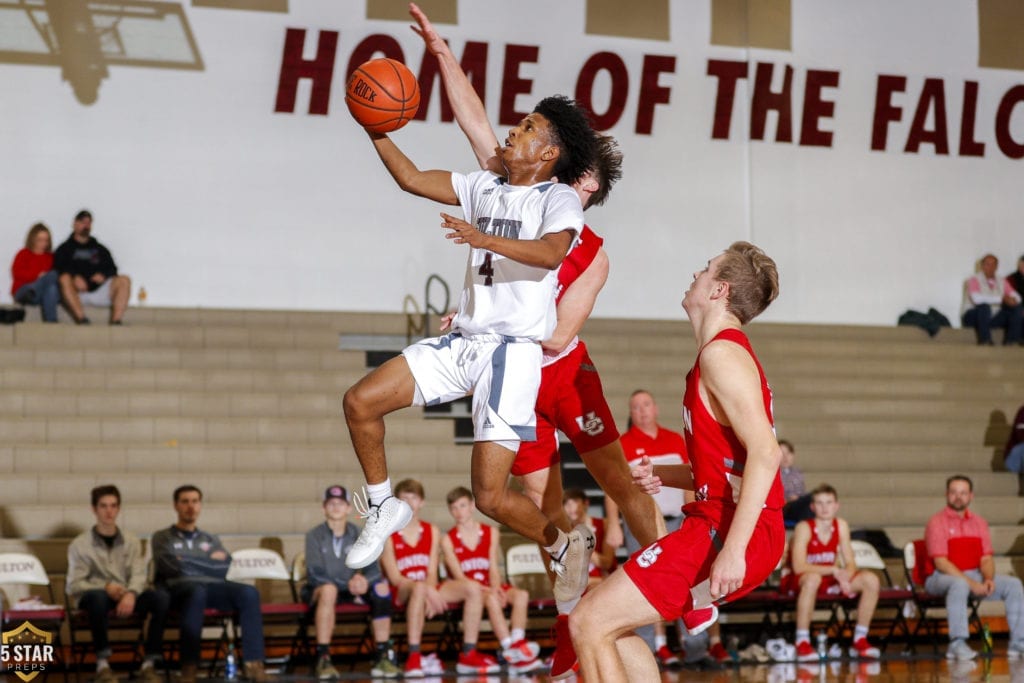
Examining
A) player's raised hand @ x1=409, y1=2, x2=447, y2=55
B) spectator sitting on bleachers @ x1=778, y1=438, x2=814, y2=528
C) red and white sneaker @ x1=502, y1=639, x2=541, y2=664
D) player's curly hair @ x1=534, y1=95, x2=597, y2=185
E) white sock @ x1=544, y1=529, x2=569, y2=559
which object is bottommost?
red and white sneaker @ x1=502, y1=639, x2=541, y2=664

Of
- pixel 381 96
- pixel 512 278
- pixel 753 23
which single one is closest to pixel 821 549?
pixel 512 278

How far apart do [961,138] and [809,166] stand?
2.02 metres

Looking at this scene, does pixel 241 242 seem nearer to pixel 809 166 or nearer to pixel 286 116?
pixel 286 116

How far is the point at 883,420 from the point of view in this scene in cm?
1305

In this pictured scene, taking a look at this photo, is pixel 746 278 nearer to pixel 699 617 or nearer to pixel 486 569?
pixel 699 617

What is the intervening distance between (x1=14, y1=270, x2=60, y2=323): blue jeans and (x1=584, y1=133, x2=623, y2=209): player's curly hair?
8.35 meters

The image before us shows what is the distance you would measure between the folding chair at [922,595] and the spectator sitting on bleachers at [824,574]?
34cm

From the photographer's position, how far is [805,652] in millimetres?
8930

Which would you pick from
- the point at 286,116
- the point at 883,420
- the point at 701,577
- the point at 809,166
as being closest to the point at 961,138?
the point at 809,166

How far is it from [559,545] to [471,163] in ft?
32.5

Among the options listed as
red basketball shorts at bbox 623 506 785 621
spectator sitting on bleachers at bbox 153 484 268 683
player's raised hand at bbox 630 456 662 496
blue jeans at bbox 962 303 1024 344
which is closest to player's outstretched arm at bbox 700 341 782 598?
red basketball shorts at bbox 623 506 785 621

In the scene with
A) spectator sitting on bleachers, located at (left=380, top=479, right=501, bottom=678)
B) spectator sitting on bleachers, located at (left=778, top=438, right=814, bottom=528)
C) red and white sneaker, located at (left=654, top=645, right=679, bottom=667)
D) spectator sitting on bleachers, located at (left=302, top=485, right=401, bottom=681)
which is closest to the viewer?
spectator sitting on bleachers, located at (left=302, top=485, right=401, bottom=681)

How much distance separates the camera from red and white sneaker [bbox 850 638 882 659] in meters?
8.96

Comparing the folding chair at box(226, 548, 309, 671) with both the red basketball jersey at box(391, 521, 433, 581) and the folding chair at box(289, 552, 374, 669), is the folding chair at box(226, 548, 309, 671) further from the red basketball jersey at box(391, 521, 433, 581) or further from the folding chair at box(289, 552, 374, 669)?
the red basketball jersey at box(391, 521, 433, 581)
